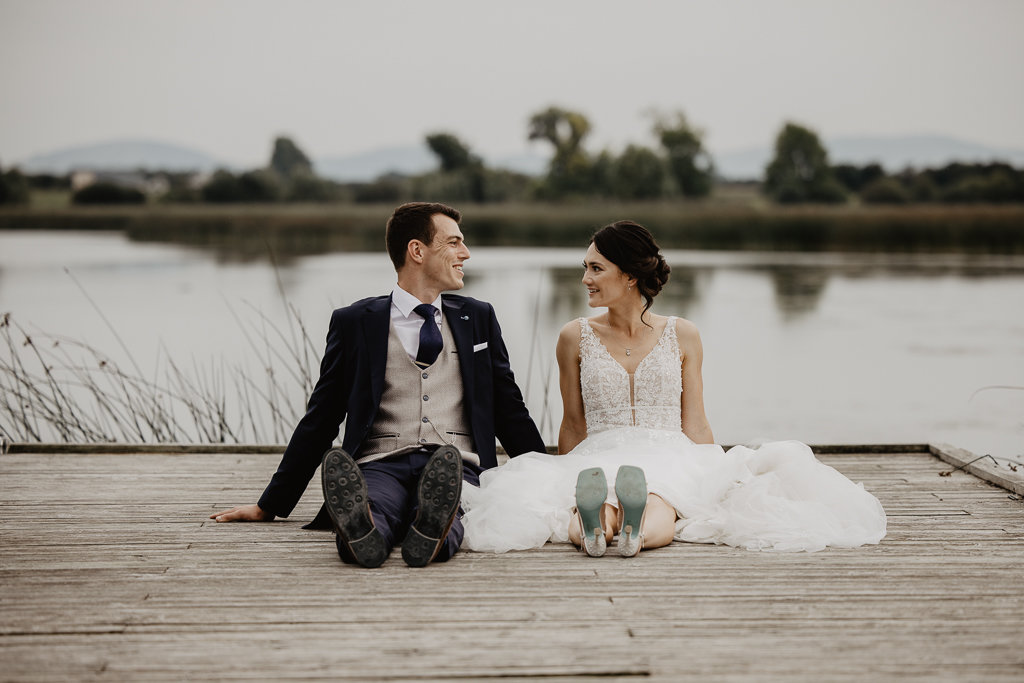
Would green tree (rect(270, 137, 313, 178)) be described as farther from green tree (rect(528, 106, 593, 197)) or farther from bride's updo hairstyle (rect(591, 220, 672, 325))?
bride's updo hairstyle (rect(591, 220, 672, 325))

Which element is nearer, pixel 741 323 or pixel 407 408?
pixel 407 408

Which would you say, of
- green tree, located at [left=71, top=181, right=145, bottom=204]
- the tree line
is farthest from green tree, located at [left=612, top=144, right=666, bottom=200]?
green tree, located at [left=71, top=181, right=145, bottom=204]

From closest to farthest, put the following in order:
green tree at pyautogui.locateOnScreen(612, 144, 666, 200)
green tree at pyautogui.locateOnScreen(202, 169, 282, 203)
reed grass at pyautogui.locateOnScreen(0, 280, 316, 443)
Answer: reed grass at pyautogui.locateOnScreen(0, 280, 316, 443), green tree at pyautogui.locateOnScreen(202, 169, 282, 203), green tree at pyautogui.locateOnScreen(612, 144, 666, 200)

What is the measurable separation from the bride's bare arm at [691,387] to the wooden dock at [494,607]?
0.69 meters

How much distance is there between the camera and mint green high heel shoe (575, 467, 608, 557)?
8.87 feet

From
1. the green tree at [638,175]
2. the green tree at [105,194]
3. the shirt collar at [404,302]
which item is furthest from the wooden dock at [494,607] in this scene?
the green tree at [638,175]

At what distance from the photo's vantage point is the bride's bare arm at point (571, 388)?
3.50 metres

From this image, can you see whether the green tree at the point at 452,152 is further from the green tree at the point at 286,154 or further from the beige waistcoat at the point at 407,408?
the beige waistcoat at the point at 407,408

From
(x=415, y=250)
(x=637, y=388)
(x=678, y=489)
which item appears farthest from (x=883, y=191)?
Result: (x=415, y=250)

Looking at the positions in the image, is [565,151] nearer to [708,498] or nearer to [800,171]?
[800,171]

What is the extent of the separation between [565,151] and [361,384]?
40886mm

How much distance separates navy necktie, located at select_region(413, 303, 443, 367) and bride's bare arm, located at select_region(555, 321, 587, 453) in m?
0.57

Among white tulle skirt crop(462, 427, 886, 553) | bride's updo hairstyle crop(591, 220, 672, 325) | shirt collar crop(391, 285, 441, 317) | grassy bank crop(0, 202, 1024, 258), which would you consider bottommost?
grassy bank crop(0, 202, 1024, 258)

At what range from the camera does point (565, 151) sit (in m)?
42.9
